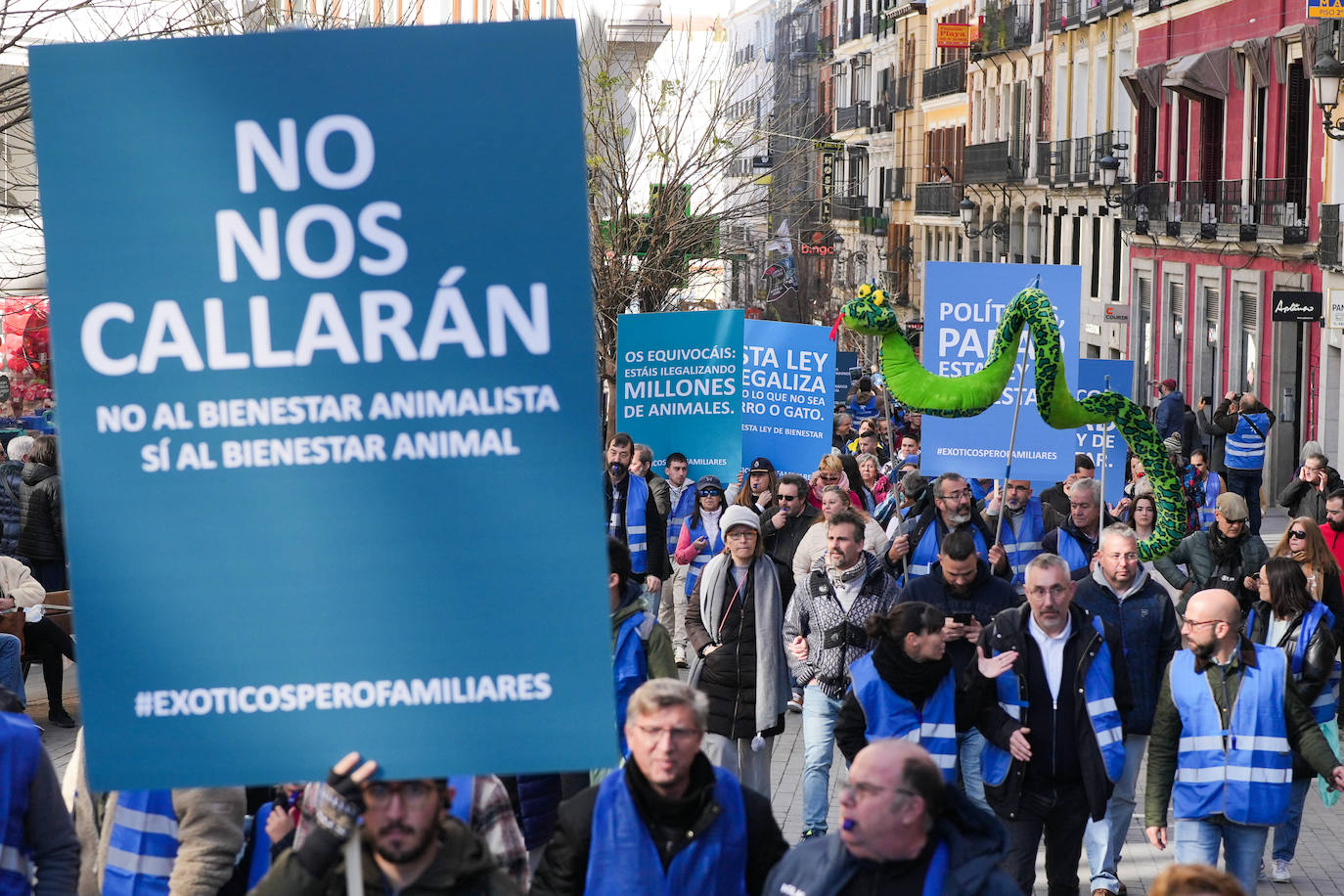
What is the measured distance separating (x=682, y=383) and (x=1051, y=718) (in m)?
8.00

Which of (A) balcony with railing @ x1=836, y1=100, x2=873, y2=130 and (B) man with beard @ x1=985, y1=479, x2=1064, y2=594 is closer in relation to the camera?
(B) man with beard @ x1=985, y1=479, x2=1064, y2=594

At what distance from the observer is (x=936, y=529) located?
36.7ft

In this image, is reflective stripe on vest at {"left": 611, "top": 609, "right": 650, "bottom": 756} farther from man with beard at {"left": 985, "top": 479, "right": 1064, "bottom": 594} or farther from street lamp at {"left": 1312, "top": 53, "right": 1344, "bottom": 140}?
street lamp at {"left": 1312, "top": 53, "right": 1344, "bottom": 140}

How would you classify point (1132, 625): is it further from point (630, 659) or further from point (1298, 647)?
point (630, 659)

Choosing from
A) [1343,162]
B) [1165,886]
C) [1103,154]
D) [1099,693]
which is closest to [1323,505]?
[1099,693]

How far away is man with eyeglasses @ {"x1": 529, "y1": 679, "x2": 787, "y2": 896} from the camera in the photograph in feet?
15.4

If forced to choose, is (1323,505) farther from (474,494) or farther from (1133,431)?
(474,494)

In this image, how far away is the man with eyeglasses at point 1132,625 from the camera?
28.9 ft

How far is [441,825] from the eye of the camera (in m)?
4.20

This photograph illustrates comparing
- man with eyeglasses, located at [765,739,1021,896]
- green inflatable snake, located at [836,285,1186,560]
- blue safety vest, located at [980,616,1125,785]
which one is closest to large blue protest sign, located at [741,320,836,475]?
green inflatable snake, located at [836,285,1186,560]

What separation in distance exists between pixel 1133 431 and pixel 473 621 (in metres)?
7.18

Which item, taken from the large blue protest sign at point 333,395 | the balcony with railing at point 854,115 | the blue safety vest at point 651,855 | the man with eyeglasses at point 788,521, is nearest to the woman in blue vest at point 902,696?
the blue safety vest at point 651,855

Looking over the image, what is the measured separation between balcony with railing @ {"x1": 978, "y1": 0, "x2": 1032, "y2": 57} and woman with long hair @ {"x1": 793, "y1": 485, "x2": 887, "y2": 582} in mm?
43491

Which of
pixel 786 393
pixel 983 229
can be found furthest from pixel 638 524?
pixel 983 229
